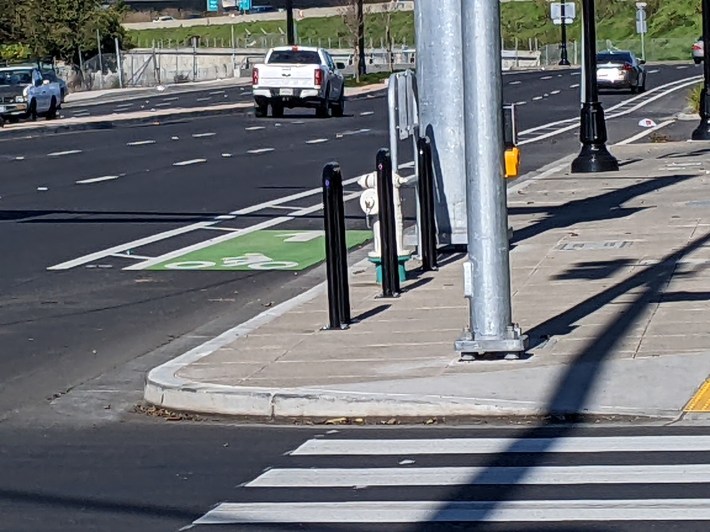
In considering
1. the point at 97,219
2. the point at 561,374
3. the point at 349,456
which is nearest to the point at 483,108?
the point at 561,374

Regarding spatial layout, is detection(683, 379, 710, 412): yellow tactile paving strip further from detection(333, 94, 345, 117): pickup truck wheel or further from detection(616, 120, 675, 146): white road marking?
detection(333, 94, 345, 117): pickup truck wheel

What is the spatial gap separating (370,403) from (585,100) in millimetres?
16119

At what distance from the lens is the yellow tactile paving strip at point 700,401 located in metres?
8.62

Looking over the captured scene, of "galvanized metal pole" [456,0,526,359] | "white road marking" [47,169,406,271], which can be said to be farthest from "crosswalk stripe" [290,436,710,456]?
"white road marking" [47,169,406,271]

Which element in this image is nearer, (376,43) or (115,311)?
(115,311)

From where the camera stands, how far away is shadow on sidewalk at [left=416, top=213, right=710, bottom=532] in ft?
23.4

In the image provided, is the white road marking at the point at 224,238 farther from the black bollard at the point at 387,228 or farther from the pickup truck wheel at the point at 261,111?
the pickup truck wheel at the point at 261,111

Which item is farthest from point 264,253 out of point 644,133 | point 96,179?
point 644,133

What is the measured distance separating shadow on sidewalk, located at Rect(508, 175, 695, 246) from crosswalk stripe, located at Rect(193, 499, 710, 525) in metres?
8.96

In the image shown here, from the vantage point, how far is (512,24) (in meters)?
120

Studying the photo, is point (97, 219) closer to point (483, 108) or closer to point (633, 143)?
point (483, 108)

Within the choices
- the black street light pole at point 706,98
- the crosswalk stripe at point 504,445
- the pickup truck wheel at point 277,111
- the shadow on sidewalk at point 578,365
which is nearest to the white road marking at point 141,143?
the pickup truck wheel at point 277,111

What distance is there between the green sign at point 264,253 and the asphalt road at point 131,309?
0.13 meters

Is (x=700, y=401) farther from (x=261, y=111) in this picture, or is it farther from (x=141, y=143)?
(x=261, y=111)
